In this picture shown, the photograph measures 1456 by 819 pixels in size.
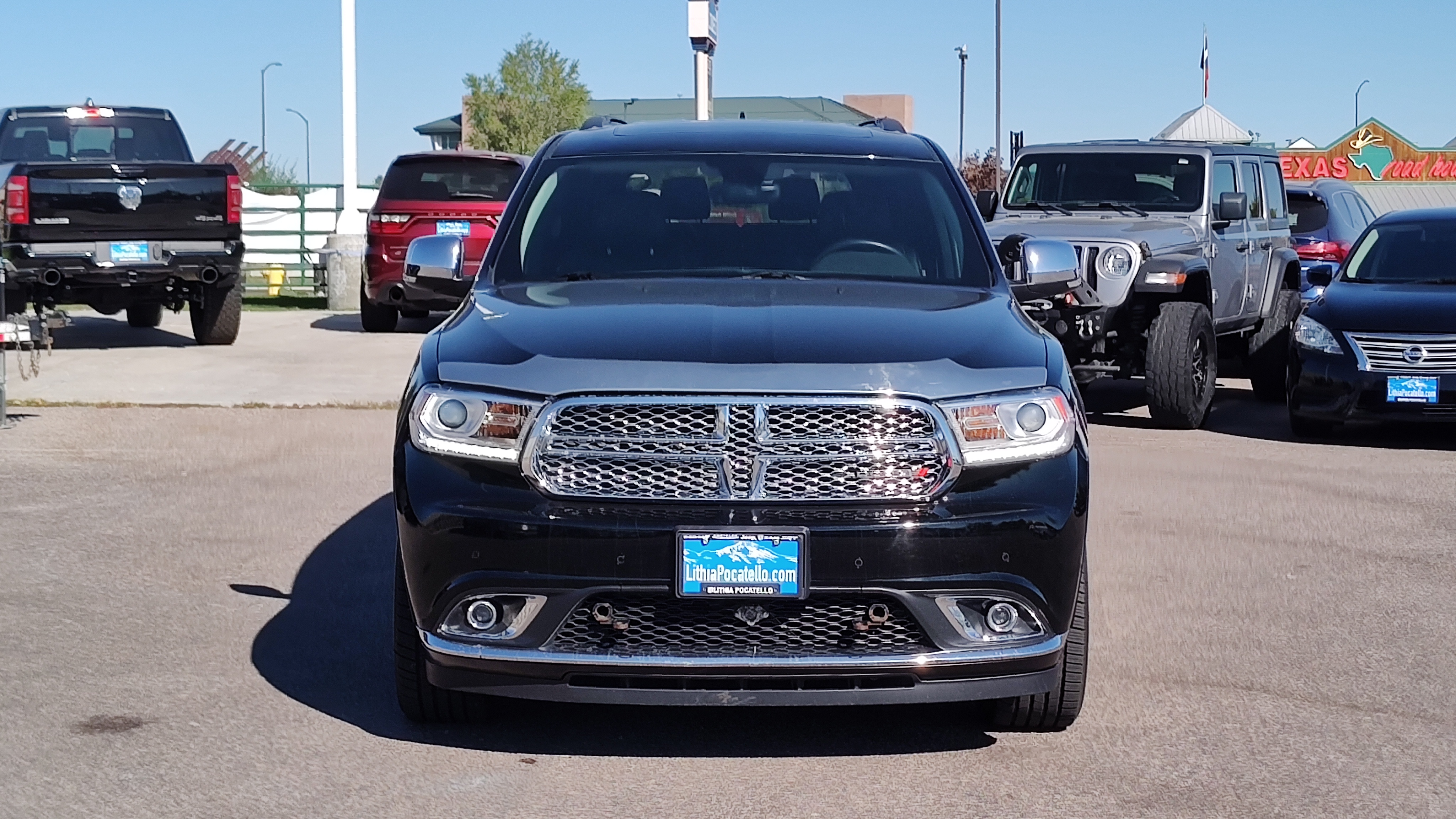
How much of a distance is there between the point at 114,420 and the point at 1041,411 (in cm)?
852

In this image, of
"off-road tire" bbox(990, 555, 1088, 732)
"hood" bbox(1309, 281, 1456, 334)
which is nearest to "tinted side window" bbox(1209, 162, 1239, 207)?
"hood" bbox(1309, 281, 1456, 334)

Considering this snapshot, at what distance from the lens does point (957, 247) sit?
236 inches

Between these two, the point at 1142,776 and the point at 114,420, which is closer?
the point at 1142,776

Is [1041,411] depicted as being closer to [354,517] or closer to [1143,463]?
[354,517]

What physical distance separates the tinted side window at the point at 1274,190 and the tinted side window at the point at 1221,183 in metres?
0.90

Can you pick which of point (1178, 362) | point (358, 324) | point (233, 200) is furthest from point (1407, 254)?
point (358, 324)

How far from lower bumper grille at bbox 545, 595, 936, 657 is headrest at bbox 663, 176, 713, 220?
1.76m

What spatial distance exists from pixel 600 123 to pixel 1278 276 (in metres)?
9.16

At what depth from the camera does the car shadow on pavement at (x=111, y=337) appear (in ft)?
57.0

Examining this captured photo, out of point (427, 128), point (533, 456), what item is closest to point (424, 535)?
point (533, 456)

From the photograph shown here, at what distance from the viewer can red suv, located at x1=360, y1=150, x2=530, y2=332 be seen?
1827 centimetres

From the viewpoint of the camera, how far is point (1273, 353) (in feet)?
48.0

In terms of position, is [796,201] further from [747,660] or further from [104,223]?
[104,223]

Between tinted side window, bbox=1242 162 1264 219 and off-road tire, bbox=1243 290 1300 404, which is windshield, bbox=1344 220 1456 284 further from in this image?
off-road tire, bbox=1243 290 1300 404
